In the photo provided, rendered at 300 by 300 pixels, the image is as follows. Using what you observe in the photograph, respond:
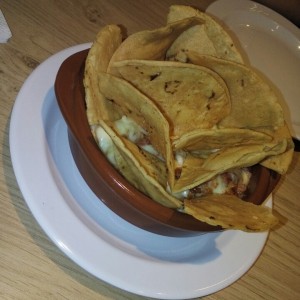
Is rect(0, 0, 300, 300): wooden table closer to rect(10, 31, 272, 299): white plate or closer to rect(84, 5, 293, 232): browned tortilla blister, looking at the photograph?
rect(10, 31, 272, 299): white plate

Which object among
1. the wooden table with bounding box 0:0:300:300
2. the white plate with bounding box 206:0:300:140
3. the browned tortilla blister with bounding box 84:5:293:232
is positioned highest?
the browned tortilla blister with bounding box 84:5:293:232

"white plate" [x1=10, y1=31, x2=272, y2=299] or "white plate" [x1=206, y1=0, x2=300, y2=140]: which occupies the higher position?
"white plate" [x1=206, y1=0, x2=300, y2=140]

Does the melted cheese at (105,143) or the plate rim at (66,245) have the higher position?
the melted cheese at (105,143)

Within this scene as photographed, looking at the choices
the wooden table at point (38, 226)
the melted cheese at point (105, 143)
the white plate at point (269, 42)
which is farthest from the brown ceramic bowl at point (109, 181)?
the white plate at point (269, 42)

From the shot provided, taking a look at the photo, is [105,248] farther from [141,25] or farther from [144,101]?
[141,25]

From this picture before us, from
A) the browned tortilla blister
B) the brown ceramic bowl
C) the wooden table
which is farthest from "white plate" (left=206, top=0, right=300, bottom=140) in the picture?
the brown ceramic bowl

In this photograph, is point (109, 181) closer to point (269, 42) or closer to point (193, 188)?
point (193, 188)

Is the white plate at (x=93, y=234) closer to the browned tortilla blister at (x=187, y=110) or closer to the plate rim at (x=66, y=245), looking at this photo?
the plate rim at (x=66, y=245)
